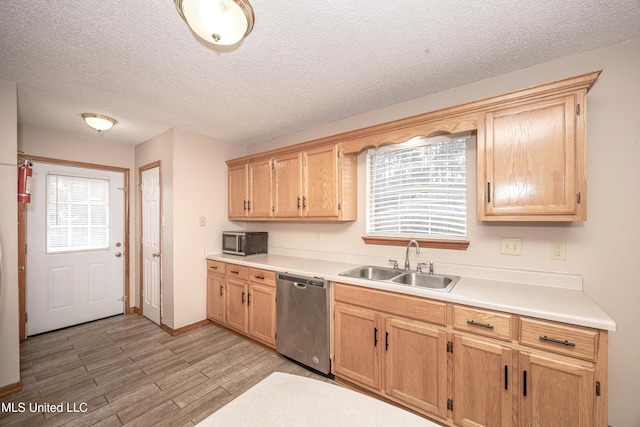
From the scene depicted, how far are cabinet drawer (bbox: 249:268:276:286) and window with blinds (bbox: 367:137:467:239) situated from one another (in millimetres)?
1107

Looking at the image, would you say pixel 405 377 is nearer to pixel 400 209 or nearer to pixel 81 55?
pixel 400 209

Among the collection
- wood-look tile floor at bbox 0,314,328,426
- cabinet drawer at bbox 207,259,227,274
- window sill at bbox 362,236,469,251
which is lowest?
wood-look tile floor at bbox 0,314,328,426

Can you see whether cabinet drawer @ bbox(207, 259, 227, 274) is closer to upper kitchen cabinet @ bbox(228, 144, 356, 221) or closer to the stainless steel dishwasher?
upper kitchen cabinet @ bbox(228, 144, 356, 221)

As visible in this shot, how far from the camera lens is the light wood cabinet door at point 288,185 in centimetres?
292

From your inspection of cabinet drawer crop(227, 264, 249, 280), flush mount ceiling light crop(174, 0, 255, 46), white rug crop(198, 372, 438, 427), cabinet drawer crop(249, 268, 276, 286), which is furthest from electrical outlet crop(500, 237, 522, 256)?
cabinet drawer crop(227, 264, 249, 280)

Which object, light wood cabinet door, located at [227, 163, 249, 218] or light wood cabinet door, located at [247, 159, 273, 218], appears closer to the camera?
light wood cabinet door, located at [247, 159, 273, 218]

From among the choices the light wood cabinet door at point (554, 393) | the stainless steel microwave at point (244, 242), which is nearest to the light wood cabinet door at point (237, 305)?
the stainless steel microwave at point (244, 242)

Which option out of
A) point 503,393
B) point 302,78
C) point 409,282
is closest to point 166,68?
point 302,78

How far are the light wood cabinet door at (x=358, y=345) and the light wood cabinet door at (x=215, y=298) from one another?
5.54ft

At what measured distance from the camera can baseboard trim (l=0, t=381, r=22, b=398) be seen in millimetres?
2041

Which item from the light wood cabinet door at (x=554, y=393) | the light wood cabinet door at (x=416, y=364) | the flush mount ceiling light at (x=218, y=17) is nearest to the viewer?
the flush mount ceiling light at (x=218, y=17)

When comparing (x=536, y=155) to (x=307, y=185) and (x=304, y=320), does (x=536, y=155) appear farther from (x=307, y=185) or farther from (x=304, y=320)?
(x=304, y=320)

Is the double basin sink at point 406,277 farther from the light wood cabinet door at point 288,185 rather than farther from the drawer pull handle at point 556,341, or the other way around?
the light wood cabinet door at point 288,185

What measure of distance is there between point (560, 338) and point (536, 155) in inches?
42.3
